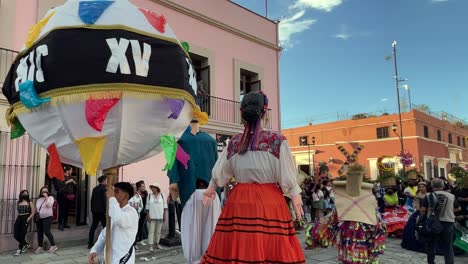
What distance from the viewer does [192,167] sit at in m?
3.89

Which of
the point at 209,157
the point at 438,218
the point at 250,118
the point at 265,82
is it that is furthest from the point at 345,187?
the point at 265,82

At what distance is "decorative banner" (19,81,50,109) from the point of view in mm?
2424

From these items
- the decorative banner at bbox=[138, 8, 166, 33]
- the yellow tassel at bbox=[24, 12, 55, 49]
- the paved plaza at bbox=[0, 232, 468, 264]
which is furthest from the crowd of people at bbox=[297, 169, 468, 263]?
the yellow tassel at bbox=[24, 12, 55, 49]

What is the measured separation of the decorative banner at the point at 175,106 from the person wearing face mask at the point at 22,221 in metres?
6.54

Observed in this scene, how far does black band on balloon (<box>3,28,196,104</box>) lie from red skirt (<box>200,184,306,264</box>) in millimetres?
1010

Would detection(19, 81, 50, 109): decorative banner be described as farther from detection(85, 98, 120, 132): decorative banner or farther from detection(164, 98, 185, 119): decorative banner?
detection(164, 98, 185, 119): decorative banner

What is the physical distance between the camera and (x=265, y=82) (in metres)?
14.8

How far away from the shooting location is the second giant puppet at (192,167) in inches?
153

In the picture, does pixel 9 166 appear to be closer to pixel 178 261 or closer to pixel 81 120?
pixel 178 261

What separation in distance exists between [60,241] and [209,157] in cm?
595

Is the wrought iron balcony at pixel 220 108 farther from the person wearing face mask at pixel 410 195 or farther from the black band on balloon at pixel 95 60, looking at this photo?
the black band on balloon at pixel 95 60

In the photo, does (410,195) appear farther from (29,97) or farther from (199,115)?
(29,97)

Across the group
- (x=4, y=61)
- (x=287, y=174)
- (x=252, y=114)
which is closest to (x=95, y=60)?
(x=252, y=114)

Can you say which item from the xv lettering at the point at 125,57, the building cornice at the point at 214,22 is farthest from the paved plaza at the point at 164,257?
the building cornice at the point at 214,22
